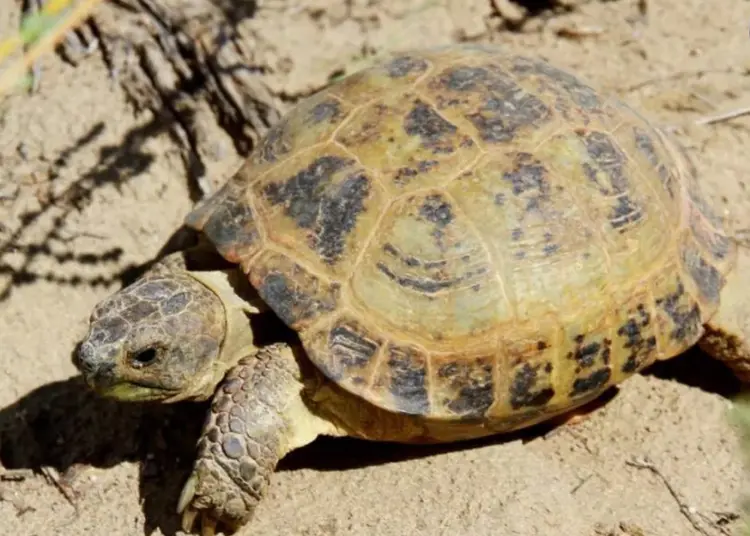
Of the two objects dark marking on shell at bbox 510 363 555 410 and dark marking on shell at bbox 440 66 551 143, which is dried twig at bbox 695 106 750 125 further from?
dark marking on shell at bbox 510 363 555 410

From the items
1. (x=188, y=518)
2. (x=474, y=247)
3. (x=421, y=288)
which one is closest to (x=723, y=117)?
(x=474, y=247)

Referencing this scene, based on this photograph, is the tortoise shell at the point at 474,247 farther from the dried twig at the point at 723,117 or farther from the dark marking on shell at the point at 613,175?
the dried twig at the point at 723,117

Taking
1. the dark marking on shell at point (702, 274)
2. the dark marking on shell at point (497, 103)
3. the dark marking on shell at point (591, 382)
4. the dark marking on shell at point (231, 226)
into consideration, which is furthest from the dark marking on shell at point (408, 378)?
the dark marking on shell at point (702, 274)

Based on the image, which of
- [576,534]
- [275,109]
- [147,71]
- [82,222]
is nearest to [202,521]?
[576,534]

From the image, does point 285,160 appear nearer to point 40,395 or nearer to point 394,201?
point 394,201

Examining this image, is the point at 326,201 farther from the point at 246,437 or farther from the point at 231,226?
the point at 246,437

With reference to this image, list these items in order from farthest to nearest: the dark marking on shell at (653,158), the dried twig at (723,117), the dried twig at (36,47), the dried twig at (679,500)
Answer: the dried twig at (723,117), the dark marking on shell at (653,158), the dried twig at (679,500), the dried twig at (36,47)
